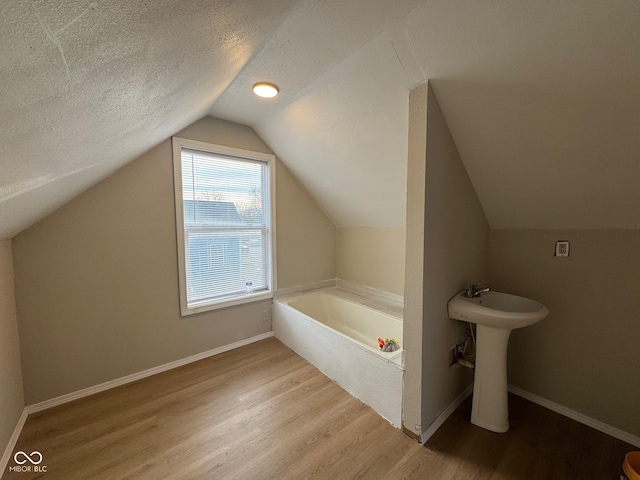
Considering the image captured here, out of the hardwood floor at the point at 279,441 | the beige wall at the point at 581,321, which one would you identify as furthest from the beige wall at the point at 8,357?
the beige wall at the point at 581,321

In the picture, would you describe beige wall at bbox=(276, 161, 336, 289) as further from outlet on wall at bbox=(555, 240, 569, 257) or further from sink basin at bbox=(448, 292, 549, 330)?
outlet on wall at bbox=(555, 240, 569, 257)

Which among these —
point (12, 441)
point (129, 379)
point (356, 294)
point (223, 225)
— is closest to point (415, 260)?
point (356, 294)

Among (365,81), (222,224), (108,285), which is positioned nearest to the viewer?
(365,81)

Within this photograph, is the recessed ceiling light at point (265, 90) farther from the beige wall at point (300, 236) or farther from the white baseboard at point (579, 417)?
the white baseboard at point (579, 417)

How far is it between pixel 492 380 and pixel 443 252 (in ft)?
2.87

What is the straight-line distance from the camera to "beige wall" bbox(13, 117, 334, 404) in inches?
69.0

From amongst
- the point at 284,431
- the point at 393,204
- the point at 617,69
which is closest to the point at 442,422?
the point at 284,431

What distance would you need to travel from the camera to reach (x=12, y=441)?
58.2 inches

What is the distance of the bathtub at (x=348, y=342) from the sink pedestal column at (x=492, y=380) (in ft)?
1.68

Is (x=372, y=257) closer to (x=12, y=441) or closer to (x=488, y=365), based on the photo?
(x=488, y=365)

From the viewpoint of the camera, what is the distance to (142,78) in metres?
0.86

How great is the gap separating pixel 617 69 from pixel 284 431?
2456 millimetres

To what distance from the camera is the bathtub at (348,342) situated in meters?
1.68

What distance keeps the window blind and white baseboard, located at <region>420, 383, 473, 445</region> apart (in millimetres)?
1935
